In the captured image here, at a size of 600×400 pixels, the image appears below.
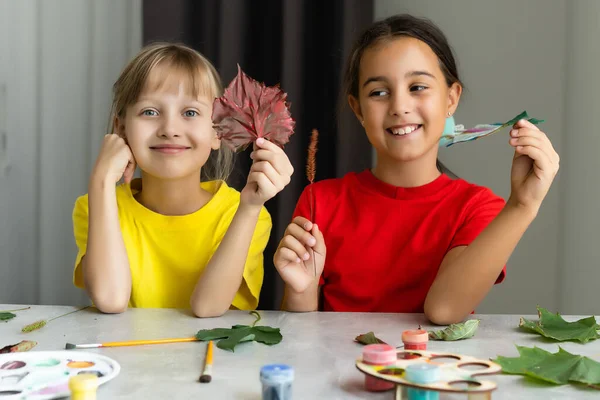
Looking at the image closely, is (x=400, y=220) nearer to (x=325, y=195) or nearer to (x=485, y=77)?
(x=325, y=195)

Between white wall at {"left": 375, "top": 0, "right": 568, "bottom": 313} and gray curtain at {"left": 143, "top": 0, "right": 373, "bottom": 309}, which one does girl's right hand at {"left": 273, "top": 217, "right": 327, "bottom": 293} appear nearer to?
gray curtain at {"left": 143, "top": 0, "right": 373, "bottom": 309}

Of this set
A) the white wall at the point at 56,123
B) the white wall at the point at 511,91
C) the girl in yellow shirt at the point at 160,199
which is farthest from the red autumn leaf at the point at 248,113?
the white wall at the point at 56,123

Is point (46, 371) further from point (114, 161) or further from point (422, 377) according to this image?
point (114, 161)

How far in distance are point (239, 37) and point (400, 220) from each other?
99cm

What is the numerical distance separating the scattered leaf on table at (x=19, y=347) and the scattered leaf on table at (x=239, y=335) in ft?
0.81

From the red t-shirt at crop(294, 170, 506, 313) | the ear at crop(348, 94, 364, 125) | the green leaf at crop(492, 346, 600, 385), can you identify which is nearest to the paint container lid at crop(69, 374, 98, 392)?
the green leaf at crop(492, 346, 600, 385)

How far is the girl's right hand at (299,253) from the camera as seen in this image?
4.08 ft

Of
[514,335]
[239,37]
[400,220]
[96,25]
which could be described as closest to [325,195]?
[400,220]

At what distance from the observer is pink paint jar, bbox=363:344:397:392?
2.43 feet

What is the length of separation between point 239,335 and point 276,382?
1.00ft

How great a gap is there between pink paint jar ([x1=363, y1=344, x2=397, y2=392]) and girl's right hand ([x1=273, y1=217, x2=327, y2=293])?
0.49 meters

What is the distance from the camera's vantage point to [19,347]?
939 millimetres

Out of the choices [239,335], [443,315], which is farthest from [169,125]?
[443,315]

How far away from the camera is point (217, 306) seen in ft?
3.96
